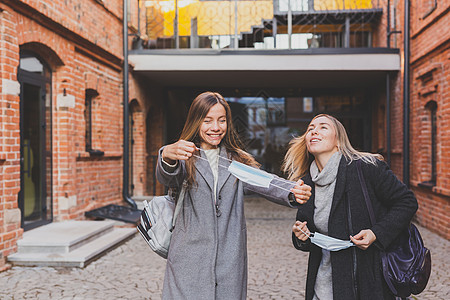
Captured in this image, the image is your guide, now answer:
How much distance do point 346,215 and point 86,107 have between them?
7.13 meters

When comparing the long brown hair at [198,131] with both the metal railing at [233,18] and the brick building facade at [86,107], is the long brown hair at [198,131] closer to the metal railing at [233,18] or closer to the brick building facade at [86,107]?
the brick building facade at [86,107]

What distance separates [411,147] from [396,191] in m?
7.62

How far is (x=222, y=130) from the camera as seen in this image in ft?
7.14

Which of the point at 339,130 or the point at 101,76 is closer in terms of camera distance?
the point at 339,130

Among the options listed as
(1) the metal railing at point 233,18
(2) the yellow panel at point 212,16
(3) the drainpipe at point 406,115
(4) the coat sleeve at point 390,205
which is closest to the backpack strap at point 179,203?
(4) the coat sleeve at point 390,205

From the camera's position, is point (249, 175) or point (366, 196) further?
point (366, 196)

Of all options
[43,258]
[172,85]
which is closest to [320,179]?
[43,258]

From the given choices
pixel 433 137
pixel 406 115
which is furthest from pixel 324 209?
pixel 406 115

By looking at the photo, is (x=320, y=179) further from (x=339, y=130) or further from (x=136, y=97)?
(x=136, y=97)

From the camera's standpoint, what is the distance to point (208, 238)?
81.1 inches

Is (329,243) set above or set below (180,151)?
below

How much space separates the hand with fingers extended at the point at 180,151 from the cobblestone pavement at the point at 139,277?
2814 mm

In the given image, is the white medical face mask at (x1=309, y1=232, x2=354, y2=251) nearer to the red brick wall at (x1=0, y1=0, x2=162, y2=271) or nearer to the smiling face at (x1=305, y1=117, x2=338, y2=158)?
the smiling face at (x1=305, y1=117, x2=338, y2=158)

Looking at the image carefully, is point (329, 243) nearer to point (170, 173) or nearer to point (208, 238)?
point (208, 238)
